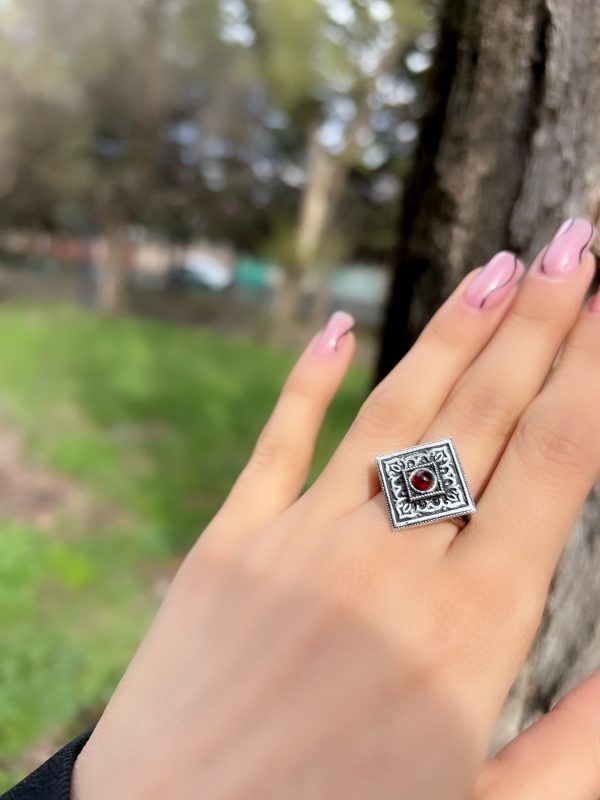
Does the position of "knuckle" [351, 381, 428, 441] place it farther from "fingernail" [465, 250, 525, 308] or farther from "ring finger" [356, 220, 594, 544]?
"fingernail" [465, 250, 525, 308]

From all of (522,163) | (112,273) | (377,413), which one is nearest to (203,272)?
(112,273)

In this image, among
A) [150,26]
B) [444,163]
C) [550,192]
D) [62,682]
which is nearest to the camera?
[550,192]

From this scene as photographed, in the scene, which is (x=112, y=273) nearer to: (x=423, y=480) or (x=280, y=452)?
(x=280, y=452)

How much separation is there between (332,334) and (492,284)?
0.70ft

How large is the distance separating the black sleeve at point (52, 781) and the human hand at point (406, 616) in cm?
1

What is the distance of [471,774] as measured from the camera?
728 mm

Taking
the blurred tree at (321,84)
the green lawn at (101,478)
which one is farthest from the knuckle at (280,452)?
the blurred tree at (321,84)

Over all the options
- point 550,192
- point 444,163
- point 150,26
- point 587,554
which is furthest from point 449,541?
point 150,26

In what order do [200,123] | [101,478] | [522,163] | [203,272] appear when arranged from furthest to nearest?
[203,272] → [200,123] → [101,478] → [522,163]

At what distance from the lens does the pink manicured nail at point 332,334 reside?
36.2 inches

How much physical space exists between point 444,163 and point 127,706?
0.93m

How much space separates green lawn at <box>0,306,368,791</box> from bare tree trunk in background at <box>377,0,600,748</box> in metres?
1.02

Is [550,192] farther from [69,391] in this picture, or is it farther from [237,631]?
[69,391]

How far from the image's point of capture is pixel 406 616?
2.48 feet
